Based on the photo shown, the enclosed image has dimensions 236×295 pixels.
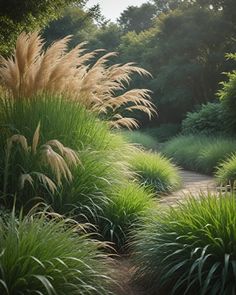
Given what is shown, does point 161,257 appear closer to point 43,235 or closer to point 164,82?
point 43,235

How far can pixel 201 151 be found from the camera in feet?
41.9

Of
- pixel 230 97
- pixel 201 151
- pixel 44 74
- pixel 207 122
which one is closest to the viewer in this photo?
pixel 44 74

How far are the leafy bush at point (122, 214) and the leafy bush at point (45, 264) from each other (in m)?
1.37

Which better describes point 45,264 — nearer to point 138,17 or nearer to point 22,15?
point 22,15

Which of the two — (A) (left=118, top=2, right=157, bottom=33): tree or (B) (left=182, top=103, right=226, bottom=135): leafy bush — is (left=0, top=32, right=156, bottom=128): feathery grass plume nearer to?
(B) (left=182, top=103, right=226, bottom=135): leafy bush

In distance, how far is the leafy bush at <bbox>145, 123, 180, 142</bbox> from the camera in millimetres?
23359

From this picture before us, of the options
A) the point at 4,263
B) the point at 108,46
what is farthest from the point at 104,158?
the point at 108,46

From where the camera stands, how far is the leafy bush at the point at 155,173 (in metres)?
7.89

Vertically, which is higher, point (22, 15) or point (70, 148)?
point (22, 15)

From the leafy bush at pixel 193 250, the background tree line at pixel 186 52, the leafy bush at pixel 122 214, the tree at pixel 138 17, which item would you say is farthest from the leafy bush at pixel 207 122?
the tree at pixel 138 17

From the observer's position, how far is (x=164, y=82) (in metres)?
24.1

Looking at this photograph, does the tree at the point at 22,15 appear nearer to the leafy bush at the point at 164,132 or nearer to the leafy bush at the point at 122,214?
the leafy bush at the point at 122,214

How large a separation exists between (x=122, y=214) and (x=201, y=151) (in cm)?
854

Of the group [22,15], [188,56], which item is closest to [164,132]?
[188,56]
